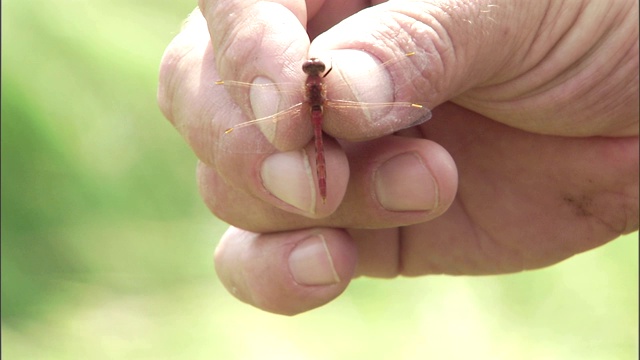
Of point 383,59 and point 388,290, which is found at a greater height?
point 383,59

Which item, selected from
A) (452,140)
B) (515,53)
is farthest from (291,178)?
(452,140)

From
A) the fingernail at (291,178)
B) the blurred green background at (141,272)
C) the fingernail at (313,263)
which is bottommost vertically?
the blurred green background at (141,272)

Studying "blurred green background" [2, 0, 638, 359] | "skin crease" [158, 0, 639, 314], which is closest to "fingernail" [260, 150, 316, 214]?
"skin crease" [158, 0, 639, 314]

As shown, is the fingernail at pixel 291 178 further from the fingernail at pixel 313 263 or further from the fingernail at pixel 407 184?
the fingernail at pixel 313 263

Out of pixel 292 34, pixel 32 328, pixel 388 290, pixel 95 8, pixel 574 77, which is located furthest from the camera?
pixel 95 8

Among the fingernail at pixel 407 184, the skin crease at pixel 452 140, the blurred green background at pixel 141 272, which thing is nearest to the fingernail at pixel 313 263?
the skin crease at pixel 452 140

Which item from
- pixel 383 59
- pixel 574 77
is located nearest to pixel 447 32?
pixel 383 59

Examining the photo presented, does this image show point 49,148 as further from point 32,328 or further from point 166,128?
point 32,328
